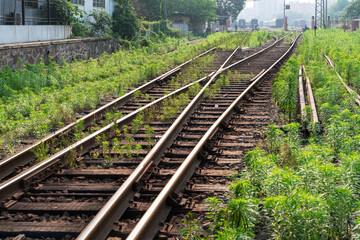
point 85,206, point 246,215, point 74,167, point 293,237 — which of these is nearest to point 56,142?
point 74,167

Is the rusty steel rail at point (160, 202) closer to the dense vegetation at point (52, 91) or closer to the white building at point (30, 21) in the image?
the dense vegetation at point (52, 91)

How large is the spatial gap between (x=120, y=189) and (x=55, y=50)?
1409 centimetres

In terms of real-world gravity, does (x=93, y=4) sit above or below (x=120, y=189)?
above

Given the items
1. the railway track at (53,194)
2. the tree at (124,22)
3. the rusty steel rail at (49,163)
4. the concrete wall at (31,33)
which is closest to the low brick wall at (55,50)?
the concrete wall at (31,33)

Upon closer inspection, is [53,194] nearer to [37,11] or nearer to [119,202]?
[119,202]

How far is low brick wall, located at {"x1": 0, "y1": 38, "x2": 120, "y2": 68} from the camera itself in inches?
588

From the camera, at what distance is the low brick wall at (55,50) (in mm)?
14938

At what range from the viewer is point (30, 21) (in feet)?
70.8

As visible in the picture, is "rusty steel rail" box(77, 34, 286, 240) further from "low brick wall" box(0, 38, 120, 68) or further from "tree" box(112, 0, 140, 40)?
"tree" box(112, 0, 140, 40)

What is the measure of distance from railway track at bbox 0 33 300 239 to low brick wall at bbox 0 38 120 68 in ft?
26.6

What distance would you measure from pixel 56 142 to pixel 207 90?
5.22 metres

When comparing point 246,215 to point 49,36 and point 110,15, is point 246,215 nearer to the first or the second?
point 49,36

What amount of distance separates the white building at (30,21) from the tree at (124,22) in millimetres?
1189

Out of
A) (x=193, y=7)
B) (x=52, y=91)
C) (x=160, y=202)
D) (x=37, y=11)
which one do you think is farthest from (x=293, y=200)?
(x=193, y=7)
